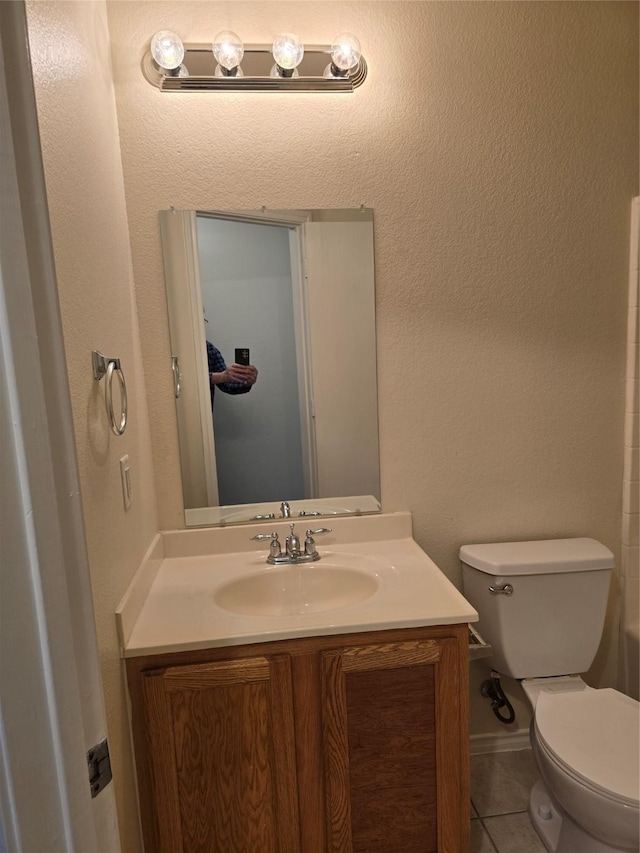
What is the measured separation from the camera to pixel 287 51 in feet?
4.78

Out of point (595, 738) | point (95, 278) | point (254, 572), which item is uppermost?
point (95, 278)

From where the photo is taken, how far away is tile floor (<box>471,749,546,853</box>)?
1545 millimetres

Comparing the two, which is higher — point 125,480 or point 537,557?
point 125,480

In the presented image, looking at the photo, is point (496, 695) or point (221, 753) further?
point (496, 695)

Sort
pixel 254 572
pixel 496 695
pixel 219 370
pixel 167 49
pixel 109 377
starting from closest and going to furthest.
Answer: pixel 109 377, pixel 167 49, pixel 254 572, pixel 219 370, pixel 496 695

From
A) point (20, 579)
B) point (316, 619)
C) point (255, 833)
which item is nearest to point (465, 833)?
point (255, 833)

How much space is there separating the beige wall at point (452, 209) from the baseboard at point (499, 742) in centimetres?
7

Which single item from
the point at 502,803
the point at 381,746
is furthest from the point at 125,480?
the point at 502,803

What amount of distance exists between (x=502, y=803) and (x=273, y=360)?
1553mm

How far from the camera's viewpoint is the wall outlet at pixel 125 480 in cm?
129

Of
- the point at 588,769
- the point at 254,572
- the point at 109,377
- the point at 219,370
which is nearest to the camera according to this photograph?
the point at 109,377

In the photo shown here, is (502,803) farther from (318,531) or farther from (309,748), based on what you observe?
(318,531)

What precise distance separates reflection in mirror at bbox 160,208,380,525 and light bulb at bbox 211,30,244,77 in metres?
0.37

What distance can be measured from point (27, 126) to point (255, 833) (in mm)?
1438
